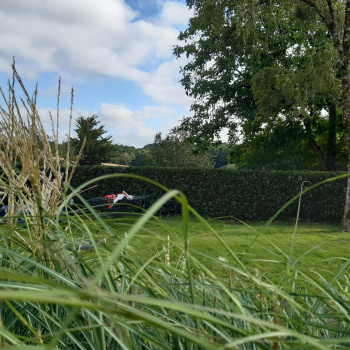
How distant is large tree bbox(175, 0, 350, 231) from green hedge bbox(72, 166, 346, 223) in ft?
6.95

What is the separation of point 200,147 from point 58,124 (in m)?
16.1

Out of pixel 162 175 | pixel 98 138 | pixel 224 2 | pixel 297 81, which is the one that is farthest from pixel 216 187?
pixel 98 138

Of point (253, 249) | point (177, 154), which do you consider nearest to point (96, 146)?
point (177, 154)

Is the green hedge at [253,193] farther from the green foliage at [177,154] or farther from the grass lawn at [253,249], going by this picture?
the green foliage at [177,154]

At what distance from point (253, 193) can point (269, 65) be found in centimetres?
687

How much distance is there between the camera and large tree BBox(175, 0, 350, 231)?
29.0ft

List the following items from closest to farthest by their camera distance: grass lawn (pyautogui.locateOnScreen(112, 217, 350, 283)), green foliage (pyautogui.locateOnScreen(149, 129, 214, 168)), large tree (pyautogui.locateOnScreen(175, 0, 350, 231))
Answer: grass lawn (pyautogui.locateOnScreen(112, 217, 350, 283)), large tree (pyautogui.locateOnScreen(175, 0, 350, 231)), green foliage (pyautogui.locateOnScreen(149, 129, 214, 168))

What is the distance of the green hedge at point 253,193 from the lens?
37.0ft

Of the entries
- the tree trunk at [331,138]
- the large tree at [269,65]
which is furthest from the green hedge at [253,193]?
the tree trunk at [331,138]

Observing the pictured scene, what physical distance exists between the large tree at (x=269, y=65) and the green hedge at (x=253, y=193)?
2.12 metres

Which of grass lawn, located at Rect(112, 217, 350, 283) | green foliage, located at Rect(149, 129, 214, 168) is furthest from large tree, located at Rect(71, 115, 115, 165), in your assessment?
Answer: grass lawn, located at Rect(112, 217, 350, 283)

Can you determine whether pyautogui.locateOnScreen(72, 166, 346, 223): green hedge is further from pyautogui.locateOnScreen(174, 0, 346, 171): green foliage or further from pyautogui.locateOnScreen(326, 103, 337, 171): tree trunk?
pyautogui.locateOnScreen(326, 103, 337, 171): tree trunk

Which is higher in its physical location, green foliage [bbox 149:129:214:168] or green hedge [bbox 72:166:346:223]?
green foliage [bbox 149:129:214:168]

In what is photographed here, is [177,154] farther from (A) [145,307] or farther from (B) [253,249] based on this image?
(A) [145,307]
